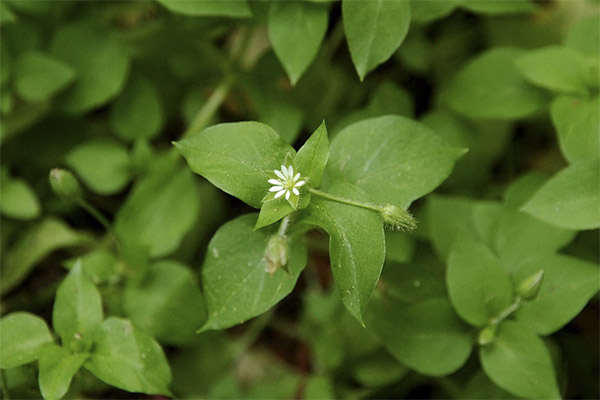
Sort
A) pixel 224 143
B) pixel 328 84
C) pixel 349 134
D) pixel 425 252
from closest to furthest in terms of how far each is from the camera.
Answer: pixel 224 143, pixel 349 134, pixel 425 252, pixel 328 84

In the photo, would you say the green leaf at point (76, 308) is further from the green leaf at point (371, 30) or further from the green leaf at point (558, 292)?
the green leaf at point (558, 292)

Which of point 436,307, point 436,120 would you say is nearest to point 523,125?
point 436,120

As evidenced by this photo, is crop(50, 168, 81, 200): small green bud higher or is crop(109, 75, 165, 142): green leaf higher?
crop(50, 168, 81, 200): small green bud

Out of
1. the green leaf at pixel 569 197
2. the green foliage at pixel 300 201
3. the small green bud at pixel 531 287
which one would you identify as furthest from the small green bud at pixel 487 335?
the green leaf at pixel 569 197

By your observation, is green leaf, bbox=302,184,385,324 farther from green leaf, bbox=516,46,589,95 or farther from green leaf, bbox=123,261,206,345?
green leaf, bbox=516,46,589,95

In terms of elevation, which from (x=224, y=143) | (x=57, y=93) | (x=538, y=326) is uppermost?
(x=224, y=143)

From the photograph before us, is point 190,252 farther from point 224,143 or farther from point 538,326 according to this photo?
point 538,326

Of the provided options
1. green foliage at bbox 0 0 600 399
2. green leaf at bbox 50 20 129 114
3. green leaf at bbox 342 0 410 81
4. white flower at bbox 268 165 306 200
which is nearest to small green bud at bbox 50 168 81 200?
green foliage at bbox 0 0 600 399
